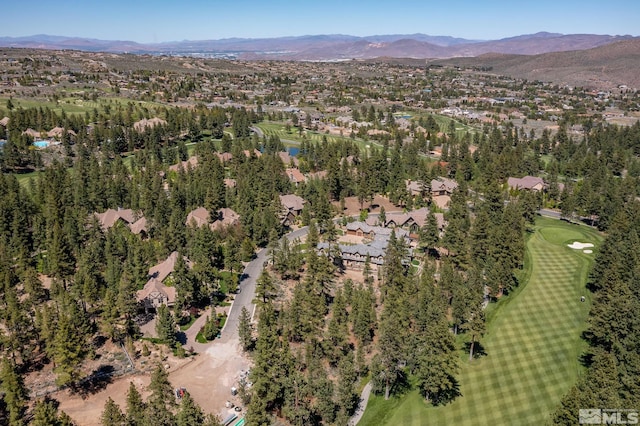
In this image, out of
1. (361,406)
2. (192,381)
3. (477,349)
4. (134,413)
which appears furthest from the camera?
(477,349)

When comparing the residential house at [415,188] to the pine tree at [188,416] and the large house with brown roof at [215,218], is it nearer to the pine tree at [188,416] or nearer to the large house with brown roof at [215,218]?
the large house with brown roof at [215,218]

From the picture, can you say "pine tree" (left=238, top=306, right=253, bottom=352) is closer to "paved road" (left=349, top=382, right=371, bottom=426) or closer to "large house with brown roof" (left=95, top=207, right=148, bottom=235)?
"paved road" (left=349, top=382, right=371, bottom=426)

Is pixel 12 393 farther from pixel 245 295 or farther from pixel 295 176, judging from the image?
pixel 295 176

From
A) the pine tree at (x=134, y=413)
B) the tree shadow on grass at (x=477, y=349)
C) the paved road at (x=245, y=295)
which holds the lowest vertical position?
the paved road at (x=245, y=295)

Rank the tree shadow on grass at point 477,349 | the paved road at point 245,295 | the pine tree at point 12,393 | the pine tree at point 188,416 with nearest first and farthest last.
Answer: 1. the pine tree at point 188,416
2. the pine tree at point 12,393
3. the tree shadow on grass at point 477,349
4. the paved road at point 245,295

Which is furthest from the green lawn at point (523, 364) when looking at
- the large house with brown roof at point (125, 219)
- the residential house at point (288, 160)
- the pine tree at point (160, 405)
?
the residential house at point (288, 160)

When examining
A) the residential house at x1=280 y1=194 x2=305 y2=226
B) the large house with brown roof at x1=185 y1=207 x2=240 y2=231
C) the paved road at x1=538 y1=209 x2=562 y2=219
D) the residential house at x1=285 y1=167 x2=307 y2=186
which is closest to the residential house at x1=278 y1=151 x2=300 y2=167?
the residential house at x1=285 y1=167 x2=307 y2=186

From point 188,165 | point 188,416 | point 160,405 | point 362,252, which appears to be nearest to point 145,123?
point 188,165
